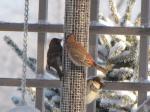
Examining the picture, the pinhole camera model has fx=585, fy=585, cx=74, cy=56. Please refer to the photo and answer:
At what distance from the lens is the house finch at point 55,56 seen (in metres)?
2.70

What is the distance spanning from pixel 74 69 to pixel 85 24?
0.22 m

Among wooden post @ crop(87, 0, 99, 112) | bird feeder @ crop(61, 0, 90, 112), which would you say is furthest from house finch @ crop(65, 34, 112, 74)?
wooden post @ crop(87, 0, 99, 112)

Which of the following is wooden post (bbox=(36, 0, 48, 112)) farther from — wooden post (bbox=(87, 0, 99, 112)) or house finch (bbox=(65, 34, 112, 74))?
house finch (bbox=(65, 34, 112, 74))

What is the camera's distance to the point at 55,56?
2.72m

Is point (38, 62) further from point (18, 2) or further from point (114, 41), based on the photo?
point (18, 2)

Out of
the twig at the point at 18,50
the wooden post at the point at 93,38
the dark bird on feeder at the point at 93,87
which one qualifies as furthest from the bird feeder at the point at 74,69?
the twig at the point at 18,50

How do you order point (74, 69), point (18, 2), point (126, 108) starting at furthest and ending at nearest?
point (18, 2), point (126, 108), point (74, 69)

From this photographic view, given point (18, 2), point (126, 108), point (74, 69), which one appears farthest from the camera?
point (18, 2)

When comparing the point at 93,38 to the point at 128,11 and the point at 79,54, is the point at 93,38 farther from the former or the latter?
the point at 79,54

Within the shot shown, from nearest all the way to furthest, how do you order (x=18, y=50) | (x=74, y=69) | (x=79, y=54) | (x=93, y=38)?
(x=79, y=54), (x=74, y=69), (x=93, y=38), (x=18, y=50)

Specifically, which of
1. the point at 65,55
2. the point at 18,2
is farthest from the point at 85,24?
the point at 18,2

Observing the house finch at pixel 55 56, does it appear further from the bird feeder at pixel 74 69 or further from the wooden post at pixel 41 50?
the wooden post at pixel 41 50

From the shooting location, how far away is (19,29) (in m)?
3.58

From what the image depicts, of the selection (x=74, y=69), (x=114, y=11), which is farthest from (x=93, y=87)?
(x=114, y=11)
